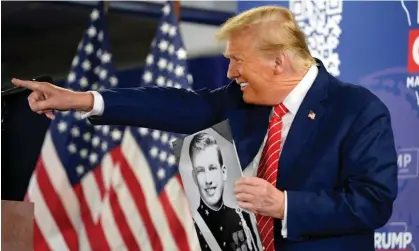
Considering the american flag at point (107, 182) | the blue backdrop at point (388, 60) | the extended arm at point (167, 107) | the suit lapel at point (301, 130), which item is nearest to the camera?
the suit lapel at point (301, 130)

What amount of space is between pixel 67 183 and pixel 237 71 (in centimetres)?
158

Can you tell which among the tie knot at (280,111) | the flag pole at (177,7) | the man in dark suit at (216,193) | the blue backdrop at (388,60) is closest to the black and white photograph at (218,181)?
the man in dark suit at (216,193)

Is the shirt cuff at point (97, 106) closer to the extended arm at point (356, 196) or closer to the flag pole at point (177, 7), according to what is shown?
the extended arm at point (356, 196)

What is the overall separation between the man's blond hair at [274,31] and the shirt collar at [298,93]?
3 cm

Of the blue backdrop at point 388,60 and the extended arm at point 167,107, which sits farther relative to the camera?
the blue backdrop at point 388,60

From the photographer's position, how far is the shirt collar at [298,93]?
62.4 inches

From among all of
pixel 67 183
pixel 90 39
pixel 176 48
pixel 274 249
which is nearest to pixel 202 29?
pixel 176 48

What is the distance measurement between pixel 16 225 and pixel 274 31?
28.6 inches

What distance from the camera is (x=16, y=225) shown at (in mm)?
1465

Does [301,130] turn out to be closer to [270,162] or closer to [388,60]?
[270,162]

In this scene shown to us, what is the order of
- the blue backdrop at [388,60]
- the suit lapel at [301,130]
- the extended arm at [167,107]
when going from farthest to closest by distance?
the blue backdrop at [388,60] < the extended arm at [167,107] < the suit lapel at [301,130]

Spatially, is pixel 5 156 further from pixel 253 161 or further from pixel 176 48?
pixel 253 161

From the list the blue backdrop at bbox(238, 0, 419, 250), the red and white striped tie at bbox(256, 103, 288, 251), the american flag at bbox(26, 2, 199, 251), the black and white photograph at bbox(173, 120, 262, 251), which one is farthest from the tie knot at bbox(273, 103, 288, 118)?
the american flag at bbox(26, 2, 199, 251)

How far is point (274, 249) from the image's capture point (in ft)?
5.11
